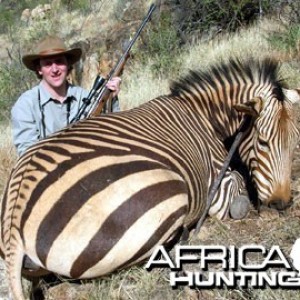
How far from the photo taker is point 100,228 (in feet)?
9.24

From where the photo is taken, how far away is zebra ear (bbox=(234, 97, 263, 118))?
371 cm

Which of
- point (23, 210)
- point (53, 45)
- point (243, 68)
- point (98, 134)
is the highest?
point (53, 45)

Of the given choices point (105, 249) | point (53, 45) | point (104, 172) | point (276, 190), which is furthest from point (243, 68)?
point (105, 249)

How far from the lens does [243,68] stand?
4.23 metres

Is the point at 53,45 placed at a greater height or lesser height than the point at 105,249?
greater

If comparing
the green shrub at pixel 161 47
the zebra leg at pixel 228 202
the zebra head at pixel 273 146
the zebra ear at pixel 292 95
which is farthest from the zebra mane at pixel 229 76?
the green shrub at pixel 161 47

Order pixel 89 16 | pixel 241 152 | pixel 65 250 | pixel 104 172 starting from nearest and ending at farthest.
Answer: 1. pixel 65 250
2. pixel 104 172
3. pixel 241 152
4. pixel 89 16

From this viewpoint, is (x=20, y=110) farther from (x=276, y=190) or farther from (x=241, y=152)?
(x=276, y=190)

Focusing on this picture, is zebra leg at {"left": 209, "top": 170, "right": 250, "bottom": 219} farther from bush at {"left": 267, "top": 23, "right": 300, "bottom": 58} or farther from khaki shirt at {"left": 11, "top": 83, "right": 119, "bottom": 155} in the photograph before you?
bush at {"left": 267, "top": 23, "right": 300, "bottom": 58}

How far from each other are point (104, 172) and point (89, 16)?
52.9 ft

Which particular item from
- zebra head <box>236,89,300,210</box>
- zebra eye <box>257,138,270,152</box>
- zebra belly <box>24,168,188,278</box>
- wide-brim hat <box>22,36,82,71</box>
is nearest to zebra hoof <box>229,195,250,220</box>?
zebra head <box>236,89,300,210</box>

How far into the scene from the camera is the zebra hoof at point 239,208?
3.88m

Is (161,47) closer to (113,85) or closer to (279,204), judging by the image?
(113,85)

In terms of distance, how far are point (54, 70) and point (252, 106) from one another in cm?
151
